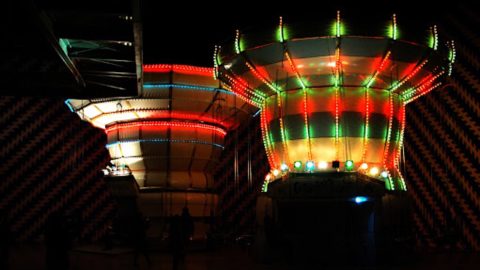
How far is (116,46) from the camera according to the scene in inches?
578

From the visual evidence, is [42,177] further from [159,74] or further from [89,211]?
[159,74]

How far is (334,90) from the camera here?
56.5 feet

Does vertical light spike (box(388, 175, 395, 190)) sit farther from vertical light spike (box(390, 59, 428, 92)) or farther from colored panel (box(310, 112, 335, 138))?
vertical light spike (box(390, 59, 428, 92))

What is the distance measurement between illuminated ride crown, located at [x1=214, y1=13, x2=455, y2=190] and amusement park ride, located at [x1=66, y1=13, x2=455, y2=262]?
0.11ft

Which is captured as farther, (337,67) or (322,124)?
(322,124)

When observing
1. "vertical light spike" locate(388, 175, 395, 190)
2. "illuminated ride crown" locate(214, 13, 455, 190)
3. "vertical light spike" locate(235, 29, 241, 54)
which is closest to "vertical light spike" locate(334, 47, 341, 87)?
"illuminated ride crown" locate(214, 13, 455, 190)

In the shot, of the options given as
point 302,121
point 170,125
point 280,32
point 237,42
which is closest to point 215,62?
point 237,42

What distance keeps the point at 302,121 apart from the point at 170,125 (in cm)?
545

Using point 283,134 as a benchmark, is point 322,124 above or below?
above

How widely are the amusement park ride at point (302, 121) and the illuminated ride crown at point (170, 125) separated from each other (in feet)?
0.12

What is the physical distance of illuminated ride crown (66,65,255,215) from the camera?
19594 millimetres

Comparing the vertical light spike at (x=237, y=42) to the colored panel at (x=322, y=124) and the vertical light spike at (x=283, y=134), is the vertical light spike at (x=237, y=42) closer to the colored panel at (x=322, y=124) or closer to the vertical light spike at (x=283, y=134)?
the vertical light spike at (x=283, y=134)

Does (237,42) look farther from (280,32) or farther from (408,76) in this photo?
(408,76)

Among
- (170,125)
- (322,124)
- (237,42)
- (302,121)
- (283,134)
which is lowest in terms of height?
(283,134)
